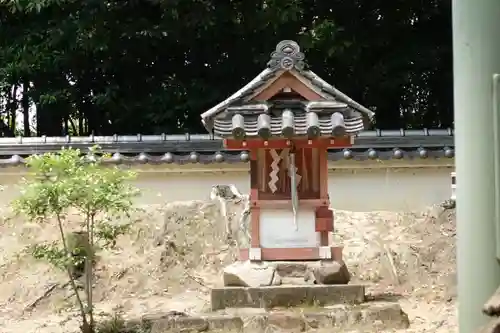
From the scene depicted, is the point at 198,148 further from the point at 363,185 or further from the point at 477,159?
the point at 477,159

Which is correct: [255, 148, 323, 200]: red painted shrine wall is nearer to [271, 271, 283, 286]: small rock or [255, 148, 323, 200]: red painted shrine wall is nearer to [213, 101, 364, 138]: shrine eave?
[213, 101, 364, 138]: shrine eave

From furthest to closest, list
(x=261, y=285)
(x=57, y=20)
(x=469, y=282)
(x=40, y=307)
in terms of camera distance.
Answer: (x=57, y=20) → (x=40, y=307) → (x=261, y=285) → (x=469, y=282)

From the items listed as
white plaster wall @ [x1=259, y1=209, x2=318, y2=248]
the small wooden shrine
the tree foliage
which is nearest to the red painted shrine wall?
the small wooden shrine

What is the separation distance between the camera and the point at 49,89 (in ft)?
37.8

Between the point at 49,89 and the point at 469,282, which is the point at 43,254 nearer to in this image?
the point at 469,282

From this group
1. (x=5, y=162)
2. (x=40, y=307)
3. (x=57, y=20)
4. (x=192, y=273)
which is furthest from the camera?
(x=57, y=20)

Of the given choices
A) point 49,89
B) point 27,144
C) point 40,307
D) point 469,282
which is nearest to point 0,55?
point 49,89

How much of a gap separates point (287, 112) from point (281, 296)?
5.67 feet

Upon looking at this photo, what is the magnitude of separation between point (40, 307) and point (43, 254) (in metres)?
1.99

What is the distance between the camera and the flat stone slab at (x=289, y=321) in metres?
5.86

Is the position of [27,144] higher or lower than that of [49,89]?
lower

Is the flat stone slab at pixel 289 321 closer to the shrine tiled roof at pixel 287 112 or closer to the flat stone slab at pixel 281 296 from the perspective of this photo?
the flat stone slab at pixel 281 296

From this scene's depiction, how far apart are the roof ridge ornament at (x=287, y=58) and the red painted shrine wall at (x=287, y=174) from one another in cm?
82

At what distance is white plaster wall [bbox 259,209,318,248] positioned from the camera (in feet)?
21.7
